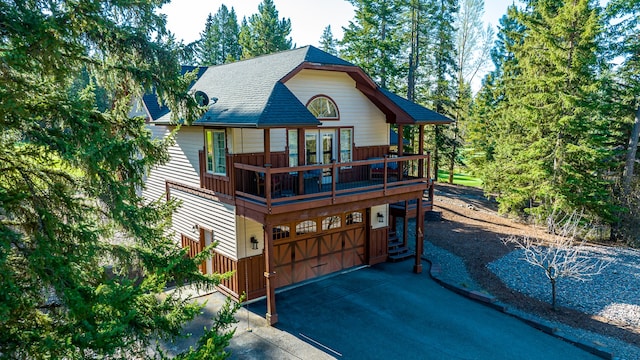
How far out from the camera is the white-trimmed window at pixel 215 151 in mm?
12305

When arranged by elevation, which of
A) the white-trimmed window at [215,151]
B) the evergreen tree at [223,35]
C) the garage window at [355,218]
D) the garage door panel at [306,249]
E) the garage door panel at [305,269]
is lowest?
the garage door panel at [305,269]

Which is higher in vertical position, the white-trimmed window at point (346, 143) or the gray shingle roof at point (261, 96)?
the gray shingle roof at point (261, 96)

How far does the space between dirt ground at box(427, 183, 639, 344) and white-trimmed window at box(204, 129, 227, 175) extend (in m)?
9.78

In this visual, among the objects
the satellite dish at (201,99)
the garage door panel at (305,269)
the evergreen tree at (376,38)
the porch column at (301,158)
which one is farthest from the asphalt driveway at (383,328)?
the evergreen tree at (376,38)

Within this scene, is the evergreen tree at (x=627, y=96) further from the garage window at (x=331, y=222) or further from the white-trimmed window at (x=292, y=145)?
the white-trimmed window at (x=292, y=145)

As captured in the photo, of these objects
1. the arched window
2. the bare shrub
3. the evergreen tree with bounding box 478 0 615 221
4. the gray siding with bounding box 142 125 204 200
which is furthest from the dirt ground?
the gray siding with bounding box 142 125 204 200

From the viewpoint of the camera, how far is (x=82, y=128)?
250 inches

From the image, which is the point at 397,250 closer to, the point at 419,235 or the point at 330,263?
the point at 419,235

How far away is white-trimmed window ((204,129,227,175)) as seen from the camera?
484 inches

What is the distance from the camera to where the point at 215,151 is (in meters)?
12.6

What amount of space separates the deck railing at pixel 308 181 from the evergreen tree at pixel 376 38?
1545 centimetres

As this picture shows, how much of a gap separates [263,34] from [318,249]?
86.1ft

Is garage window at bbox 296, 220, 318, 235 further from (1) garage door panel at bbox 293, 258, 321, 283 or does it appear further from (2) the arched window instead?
(2) the arched window

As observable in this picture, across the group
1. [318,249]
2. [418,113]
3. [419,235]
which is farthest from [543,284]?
[318,249]
